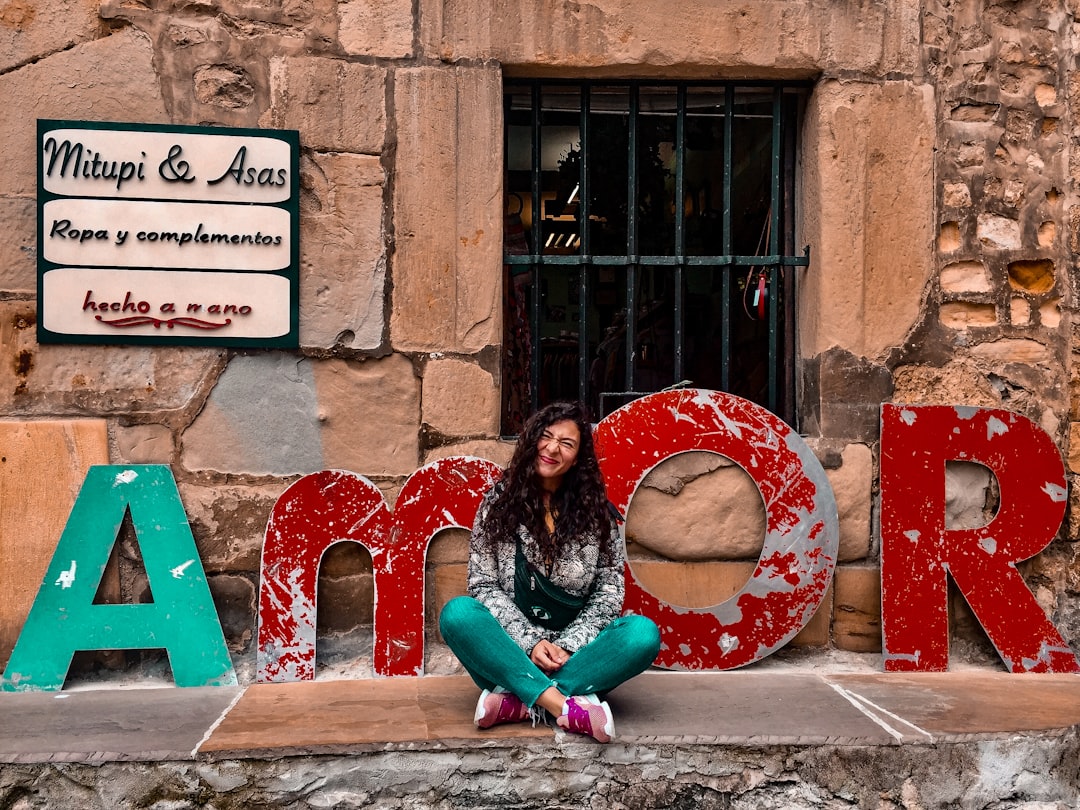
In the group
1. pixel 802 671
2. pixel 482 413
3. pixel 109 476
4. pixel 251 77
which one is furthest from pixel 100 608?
pixel 802 671

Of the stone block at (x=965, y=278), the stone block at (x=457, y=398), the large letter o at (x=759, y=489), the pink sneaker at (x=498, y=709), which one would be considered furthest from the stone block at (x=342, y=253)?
the stone block at (x=965, y=278)

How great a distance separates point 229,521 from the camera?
3494 millimetres

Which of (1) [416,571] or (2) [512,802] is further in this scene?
(1) [416,571]

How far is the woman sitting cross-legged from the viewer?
277 centimetres

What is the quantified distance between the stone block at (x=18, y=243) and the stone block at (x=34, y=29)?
0.48 metres

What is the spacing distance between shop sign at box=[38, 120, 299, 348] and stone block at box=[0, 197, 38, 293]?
0.18 feet

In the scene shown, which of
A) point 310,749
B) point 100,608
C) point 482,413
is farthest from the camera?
point 482,413

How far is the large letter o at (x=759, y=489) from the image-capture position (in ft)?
11.4

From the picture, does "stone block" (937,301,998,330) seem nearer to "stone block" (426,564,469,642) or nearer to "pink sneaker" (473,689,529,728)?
"stone block" (426,564,469,642)

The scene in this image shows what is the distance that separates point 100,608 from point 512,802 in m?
1.60

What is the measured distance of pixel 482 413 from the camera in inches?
141

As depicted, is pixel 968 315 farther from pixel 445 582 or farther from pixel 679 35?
pixel 445 582

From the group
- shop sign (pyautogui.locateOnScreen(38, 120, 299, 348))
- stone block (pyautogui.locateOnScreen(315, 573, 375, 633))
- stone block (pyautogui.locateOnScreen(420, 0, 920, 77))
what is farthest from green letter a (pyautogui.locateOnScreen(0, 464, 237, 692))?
stone block (pyautogui.locateOnScreen(420, 0, 920, 77))

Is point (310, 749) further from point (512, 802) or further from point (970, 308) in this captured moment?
point (970, 308)
